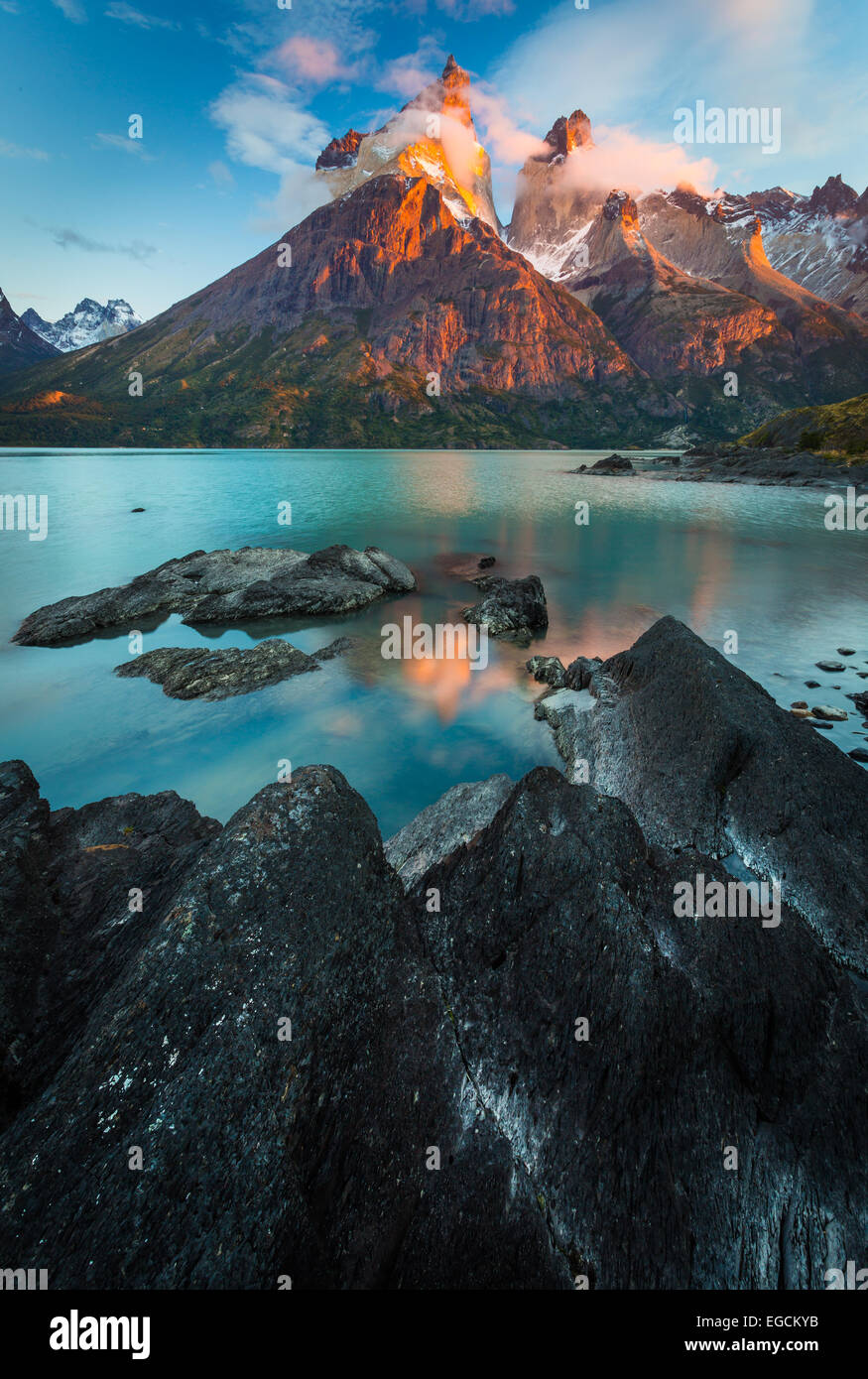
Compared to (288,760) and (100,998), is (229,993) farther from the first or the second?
(288,760)

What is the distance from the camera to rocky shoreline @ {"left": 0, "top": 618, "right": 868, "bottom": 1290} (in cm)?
449

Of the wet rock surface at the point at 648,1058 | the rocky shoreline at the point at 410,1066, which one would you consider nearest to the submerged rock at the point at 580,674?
the rocky shoreline at the point at 410,1066

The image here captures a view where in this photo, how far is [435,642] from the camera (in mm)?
28594

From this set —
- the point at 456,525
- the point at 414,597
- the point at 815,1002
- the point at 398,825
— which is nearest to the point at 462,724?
the point at 398,825

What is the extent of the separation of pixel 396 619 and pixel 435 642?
4735 mm

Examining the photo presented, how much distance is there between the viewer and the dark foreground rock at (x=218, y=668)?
2252 centimetres

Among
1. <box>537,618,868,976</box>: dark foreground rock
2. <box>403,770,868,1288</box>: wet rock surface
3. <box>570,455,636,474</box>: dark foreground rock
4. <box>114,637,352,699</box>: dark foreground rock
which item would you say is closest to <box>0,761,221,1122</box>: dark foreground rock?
<box>403,770,868,1288</box>: wet rock surface

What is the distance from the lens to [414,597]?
36.8 meters

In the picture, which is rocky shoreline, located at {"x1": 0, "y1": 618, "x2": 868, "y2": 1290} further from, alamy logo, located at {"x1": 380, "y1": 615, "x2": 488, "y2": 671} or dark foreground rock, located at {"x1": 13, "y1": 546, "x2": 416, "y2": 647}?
dark foreground rock, located at {"x1": 13, "y1": 546, "x2": 416, "y2": 647}

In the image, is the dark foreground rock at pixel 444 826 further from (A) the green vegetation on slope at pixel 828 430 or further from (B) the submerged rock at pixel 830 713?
(A) the green vegetation on slope at pixel 828 430

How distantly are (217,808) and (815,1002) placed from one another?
47.5ft

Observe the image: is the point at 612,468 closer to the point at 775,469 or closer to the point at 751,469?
the point at 751,469
